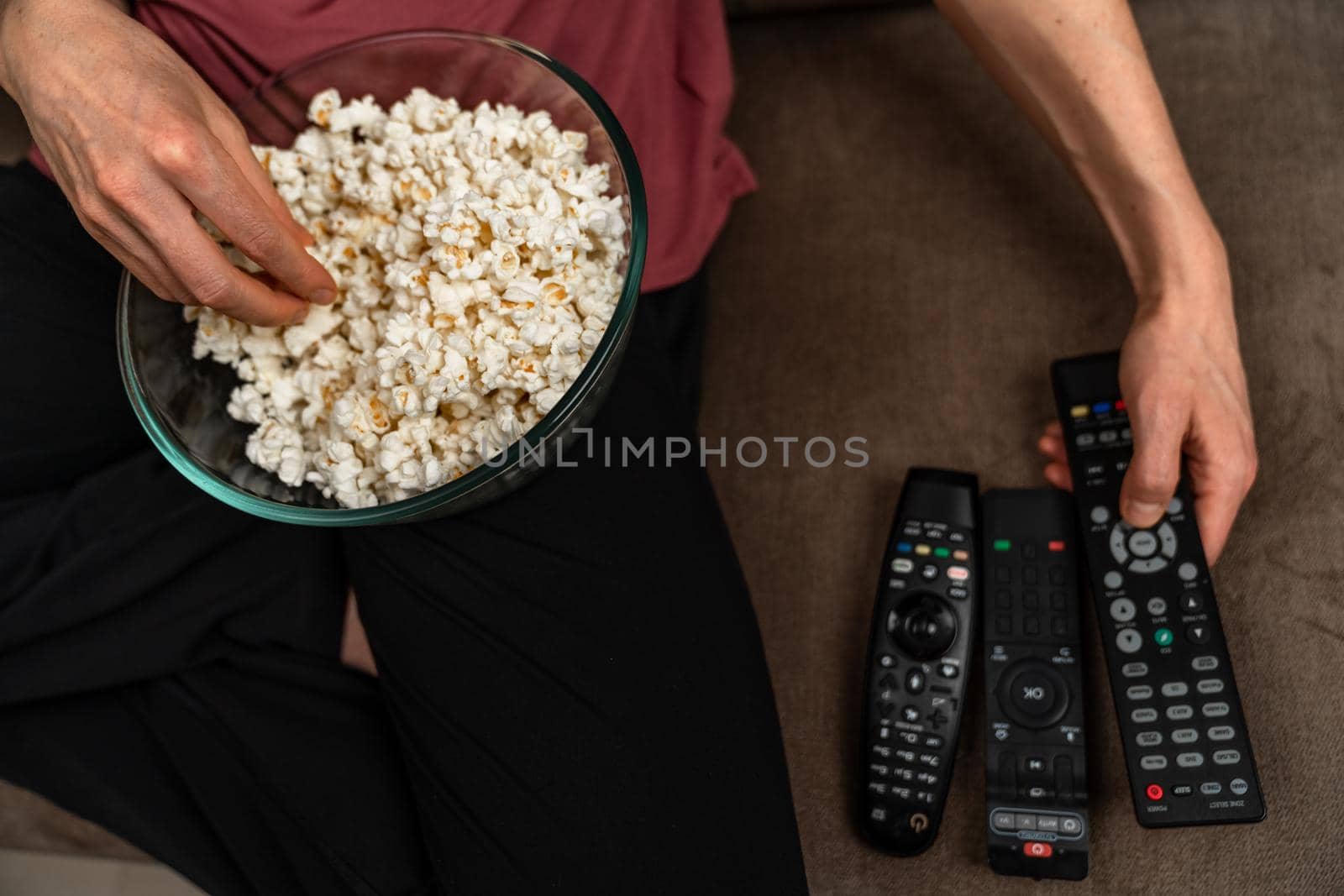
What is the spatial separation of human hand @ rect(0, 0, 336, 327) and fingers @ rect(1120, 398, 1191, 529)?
60 centimetres

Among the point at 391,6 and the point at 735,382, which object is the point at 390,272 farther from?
the point at 735,382

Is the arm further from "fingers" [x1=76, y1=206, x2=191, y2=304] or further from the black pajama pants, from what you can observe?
"fingers" [x1=76, y1=206, x2=191, y2=304]

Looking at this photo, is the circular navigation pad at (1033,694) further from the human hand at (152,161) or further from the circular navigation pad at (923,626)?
the human hand at (152,161)

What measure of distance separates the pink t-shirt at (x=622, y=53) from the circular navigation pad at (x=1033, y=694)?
44cm

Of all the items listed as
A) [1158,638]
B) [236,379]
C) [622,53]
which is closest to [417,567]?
[236,379]

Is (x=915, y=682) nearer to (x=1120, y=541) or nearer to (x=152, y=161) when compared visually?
(x=1120, y=541)

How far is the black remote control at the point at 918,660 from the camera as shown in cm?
75

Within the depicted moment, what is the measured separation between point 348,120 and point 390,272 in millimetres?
155

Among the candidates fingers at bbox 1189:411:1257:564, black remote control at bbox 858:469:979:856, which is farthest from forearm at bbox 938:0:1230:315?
black remote control at bbox 858:469:979:856

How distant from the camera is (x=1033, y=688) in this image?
769 mm

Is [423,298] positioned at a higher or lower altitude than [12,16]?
lower

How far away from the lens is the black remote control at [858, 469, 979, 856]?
0.75 m

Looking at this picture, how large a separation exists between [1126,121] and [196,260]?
0.69 meters

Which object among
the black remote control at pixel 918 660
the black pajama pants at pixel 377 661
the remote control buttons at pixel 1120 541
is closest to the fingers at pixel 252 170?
the black pajama pants at pixel 377 661
